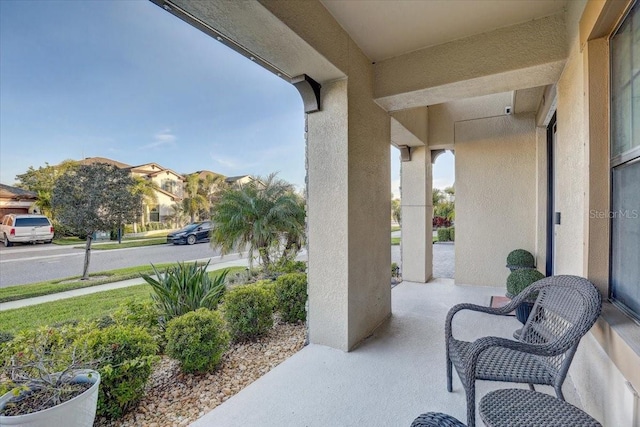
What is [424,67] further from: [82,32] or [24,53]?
[24,53]

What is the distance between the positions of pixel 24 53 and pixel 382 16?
10.8 ft

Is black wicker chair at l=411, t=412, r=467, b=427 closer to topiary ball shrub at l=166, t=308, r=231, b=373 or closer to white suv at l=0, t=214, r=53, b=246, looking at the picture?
topiary ball shrub at l=166, t=308, r=231, b=373

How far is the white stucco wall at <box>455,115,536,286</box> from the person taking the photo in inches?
219

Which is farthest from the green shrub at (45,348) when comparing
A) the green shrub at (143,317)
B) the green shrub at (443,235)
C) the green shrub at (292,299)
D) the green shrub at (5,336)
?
the green shrub at (443,235)

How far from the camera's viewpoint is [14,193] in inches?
112

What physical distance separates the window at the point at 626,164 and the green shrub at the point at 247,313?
3.20m

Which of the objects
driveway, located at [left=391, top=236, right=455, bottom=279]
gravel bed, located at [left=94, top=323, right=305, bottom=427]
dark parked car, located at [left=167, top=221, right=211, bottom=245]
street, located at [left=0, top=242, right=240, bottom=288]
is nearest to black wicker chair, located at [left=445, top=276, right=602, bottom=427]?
gravel bed, located at [left=94, top=323, right=305, bottom=427]

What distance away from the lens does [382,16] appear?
9.41ft

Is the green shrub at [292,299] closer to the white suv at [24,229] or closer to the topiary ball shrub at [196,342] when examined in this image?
the topiary ball shrub at [196,342]

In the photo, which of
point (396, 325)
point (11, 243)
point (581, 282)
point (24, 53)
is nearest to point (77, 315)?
point (11, 243)

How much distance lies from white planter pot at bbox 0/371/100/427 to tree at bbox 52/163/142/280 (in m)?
2.25

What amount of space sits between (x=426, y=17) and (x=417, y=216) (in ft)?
14.0

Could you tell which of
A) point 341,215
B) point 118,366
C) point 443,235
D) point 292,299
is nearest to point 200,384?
point 118,366

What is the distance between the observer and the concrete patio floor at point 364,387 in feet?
7.34
